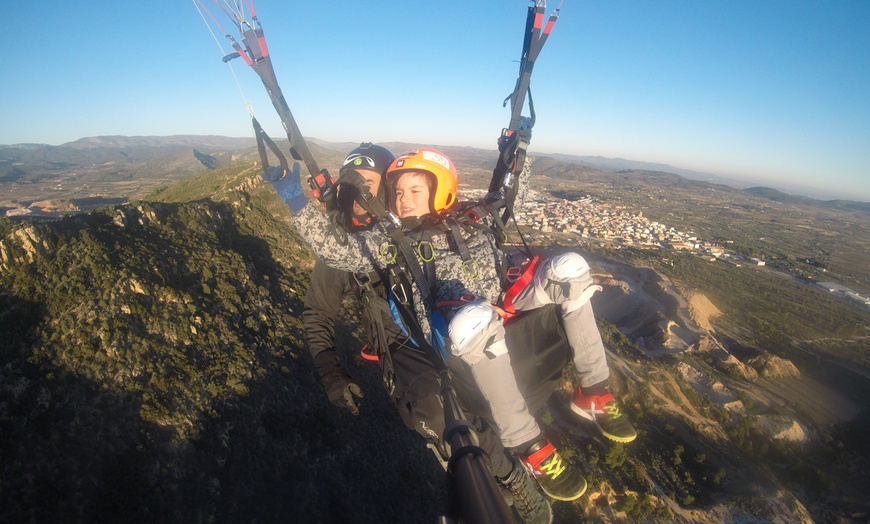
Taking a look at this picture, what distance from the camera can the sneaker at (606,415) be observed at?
336 cm

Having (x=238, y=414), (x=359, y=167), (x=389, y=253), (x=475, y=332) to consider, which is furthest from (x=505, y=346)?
(x=238, y=414)

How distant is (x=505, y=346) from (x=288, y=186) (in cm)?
237

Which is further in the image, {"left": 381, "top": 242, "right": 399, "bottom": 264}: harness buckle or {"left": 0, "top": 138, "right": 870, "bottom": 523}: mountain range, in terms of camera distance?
{"left": 0, "top": 138, "right": 870, "bottom": 523}: mountain range

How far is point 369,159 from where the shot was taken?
11.8 ft

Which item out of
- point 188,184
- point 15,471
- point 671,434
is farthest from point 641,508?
point 188,184

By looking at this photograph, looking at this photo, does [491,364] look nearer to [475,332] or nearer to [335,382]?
[475,332]

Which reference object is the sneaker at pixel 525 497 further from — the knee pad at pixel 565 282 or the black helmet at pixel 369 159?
the black helmet at pixel 369 159

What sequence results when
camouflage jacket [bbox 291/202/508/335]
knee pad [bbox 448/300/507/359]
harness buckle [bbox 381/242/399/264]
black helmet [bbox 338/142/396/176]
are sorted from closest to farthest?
knee pad [bbox 448/300/507/359], camouflage jacket [bbox 291/202/508/335], harness buckle [bbox 381/242/399/264], black helmet [bbox 338/142/396/176]

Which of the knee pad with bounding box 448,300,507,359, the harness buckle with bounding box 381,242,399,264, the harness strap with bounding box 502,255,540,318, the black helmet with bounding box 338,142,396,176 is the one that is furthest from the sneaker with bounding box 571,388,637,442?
the black helmet with bounding box 338,142,396,176

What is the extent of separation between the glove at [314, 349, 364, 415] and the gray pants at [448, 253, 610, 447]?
1270 mm

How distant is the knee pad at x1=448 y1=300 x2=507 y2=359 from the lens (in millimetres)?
2340

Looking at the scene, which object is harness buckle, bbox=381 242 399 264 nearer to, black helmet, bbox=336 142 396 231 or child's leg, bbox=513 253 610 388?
black helmet, bbox=336 142 396 231

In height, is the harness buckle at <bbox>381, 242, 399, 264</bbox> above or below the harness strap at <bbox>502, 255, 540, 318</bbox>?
above

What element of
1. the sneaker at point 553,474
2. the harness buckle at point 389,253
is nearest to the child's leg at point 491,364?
the sneaker at point 553,474
